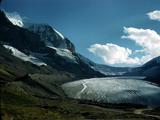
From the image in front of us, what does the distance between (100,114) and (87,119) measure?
25377mm

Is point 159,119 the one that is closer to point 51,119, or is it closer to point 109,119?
point 109,119

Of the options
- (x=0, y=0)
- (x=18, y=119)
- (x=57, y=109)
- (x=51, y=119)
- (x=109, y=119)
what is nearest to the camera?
(x=0, y=0)

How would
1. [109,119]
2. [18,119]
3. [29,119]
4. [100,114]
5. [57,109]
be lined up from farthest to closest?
[57,109]
[100,114]
[109,119]
[29,119]
[18,119]

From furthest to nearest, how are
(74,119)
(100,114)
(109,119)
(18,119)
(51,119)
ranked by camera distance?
(100,114), (109,119), (74,119), (51,119), (18,119)

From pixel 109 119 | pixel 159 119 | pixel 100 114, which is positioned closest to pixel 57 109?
pixel 100 114

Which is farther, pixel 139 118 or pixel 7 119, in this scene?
pixel 139 118

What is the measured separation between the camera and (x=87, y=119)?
15838cm

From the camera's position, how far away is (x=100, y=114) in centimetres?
18288

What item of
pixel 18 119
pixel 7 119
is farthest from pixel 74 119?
pixel 7 119

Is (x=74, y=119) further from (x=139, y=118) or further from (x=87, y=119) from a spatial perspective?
(x=139, y=118)

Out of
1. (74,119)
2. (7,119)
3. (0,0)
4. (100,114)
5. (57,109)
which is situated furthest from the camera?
(57,109)

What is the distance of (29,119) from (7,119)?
5182 centimetres

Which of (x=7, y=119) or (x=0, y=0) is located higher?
(x=0, y=0)

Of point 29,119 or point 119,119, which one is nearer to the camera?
point 29,119
